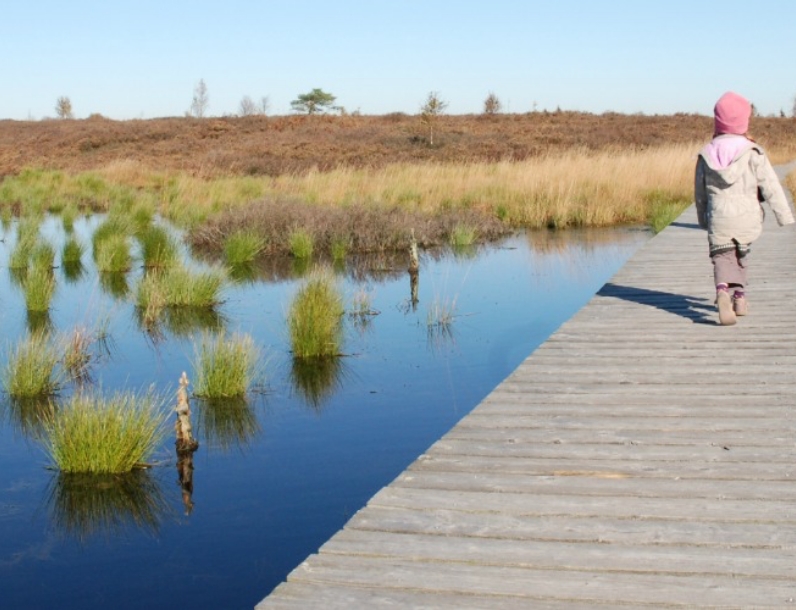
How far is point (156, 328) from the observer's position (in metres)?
9.59

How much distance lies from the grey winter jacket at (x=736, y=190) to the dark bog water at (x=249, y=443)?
2008 millimetres

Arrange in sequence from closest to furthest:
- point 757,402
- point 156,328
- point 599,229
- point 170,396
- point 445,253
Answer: point 757,402
point 170,396
point 156,328
point 445,253
point 599,229

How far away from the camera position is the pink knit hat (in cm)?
596

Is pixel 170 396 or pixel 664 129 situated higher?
pixel 664 129

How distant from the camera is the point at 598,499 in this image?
334cm

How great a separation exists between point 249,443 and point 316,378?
156 centimetres

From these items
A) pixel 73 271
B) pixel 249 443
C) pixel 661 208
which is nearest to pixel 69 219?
pixel 73 271

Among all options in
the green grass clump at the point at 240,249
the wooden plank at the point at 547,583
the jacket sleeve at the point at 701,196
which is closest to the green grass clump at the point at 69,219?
the green grass clump at the point at 240,249

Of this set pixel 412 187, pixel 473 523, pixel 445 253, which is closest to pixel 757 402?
pixel 473 523

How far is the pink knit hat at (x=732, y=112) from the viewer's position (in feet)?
19.6

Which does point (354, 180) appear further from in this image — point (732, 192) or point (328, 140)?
point (328, 140)

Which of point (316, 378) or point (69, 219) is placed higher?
point (69, 219)

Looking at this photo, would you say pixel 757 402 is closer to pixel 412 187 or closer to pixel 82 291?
pixel 82 291

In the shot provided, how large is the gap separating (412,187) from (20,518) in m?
15.9
